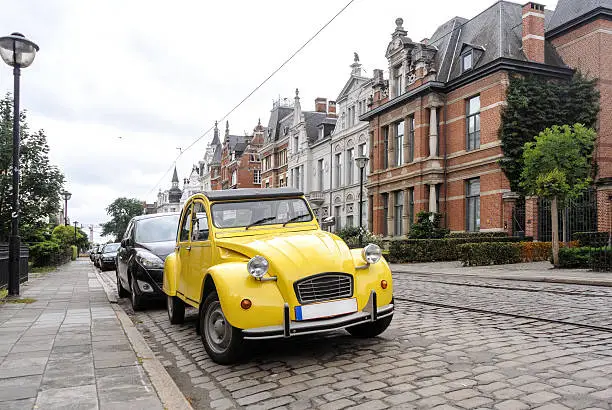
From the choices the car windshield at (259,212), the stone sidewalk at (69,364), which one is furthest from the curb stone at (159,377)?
the car windshield at (259,212)

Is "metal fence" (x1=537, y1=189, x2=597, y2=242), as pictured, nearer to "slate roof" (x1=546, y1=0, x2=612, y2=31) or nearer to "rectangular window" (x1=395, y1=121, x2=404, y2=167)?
"slate roof" (x1=546, y1=0, x2=612, y2=31)

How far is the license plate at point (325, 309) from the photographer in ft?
16.1

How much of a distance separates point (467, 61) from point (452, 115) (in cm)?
301

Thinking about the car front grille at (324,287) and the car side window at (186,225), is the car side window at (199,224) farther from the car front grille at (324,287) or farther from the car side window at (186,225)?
the car front grille at (324,287)

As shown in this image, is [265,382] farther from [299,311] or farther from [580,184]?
[580,184]

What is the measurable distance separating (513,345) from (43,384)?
4613 millimetres

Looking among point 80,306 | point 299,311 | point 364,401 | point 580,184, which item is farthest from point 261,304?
point 580,184

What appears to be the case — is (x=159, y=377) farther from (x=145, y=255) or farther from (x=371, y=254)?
(x=145, y=255)

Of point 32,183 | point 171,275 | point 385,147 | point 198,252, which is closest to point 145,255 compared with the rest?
point 171,275

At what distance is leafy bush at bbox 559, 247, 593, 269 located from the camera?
17000 millimetres

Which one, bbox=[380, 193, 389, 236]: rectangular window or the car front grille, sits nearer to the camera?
the car front grille

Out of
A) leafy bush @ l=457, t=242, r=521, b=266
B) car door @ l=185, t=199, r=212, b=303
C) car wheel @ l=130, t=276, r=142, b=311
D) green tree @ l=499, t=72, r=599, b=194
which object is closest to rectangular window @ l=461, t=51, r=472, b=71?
green tree @ l=499, t=72, r=599, b=194

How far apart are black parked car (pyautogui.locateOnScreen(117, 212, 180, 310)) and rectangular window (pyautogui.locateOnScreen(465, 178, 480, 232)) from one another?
1996 centimetres

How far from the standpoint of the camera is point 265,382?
4.68 meters
